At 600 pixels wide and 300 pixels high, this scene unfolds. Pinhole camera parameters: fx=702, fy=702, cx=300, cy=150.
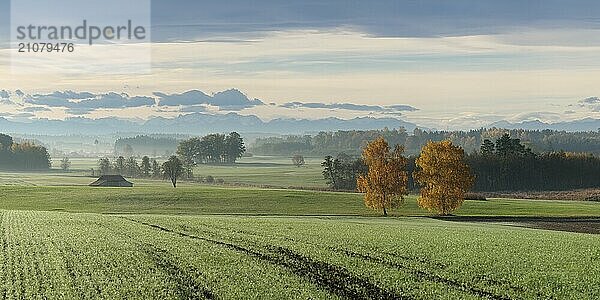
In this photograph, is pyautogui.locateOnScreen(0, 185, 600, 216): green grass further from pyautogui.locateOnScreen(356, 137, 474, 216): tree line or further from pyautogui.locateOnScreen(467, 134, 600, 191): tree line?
pyautogui.locateOnScreen(467, 134, 600, 191): tree line

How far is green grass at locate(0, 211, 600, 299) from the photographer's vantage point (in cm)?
2495

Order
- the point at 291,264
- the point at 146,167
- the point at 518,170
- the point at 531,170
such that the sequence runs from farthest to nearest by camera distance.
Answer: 1. the point at 146,167
2. the point at 531,170
3. the point at 518,170
4. the point at 291,264

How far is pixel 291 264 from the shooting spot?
30.0 metres

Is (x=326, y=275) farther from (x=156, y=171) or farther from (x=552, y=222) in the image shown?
(x=156, y=171)

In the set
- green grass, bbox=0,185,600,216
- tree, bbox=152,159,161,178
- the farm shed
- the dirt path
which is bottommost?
the dirt path

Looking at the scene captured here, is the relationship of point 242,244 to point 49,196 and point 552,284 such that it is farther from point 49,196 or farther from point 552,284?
point 49,196

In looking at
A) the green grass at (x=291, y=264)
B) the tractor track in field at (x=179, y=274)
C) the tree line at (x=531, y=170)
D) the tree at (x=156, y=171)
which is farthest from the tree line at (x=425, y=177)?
the tree at (x=156, y=171)

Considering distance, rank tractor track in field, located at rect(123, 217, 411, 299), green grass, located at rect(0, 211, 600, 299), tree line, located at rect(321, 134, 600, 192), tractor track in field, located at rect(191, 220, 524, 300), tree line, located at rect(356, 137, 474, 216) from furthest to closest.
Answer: tree line, located at rect(321, 134, 600, 192) → tree line, located at rect(356, 137, 474, 216) → green grass, located at rect(0, 211, 600, 299) → tractor track in field, located at rect(191, 220, 524, 300) → tractor track in field, located at rect(123, 217, 411, 299)

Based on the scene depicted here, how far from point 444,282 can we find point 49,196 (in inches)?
3107

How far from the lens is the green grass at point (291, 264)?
81.9 feet

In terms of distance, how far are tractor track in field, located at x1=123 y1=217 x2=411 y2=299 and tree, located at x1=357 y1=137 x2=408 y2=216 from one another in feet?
153

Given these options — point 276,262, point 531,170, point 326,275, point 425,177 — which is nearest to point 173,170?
point 531,170

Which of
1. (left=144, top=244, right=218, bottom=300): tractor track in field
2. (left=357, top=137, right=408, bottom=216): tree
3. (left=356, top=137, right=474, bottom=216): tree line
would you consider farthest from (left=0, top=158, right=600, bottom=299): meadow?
(left=356, top=137, right=474, bottom=216): tree line

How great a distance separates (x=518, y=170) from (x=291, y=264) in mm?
122257
